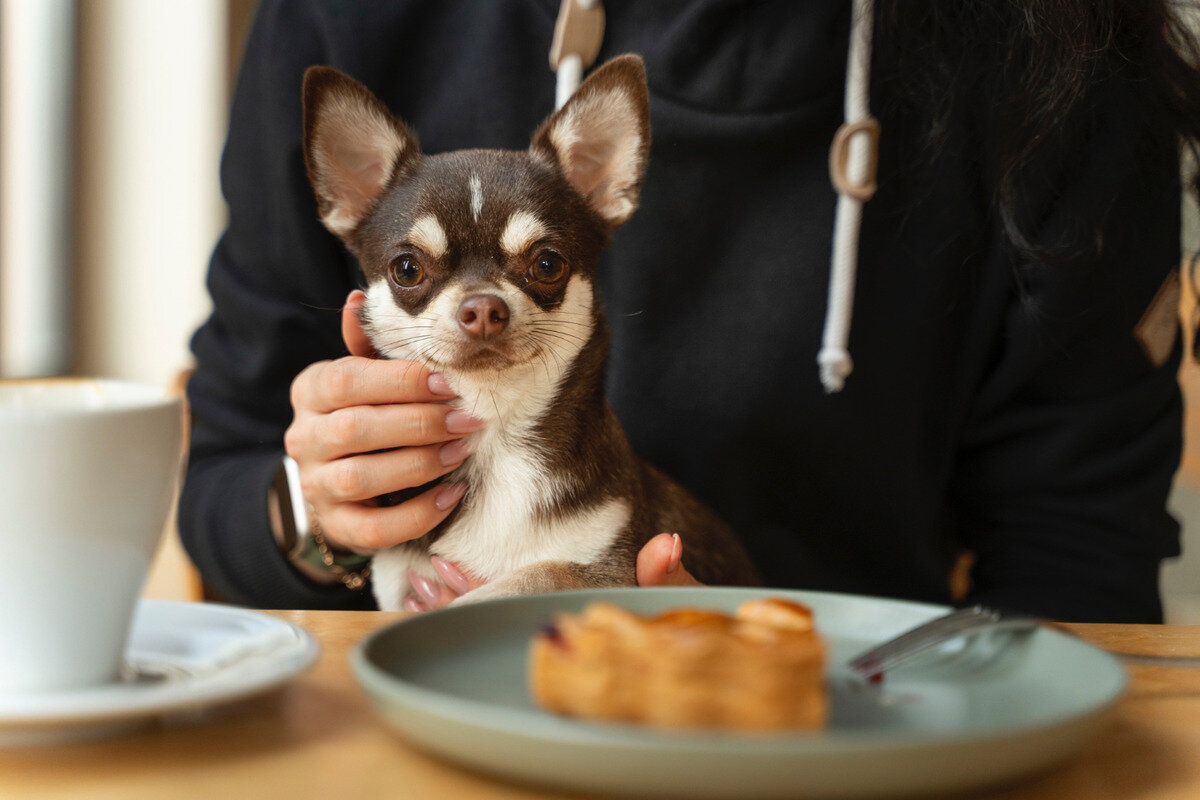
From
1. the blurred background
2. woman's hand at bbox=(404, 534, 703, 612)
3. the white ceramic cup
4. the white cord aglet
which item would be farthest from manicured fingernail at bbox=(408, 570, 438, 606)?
the blurred background

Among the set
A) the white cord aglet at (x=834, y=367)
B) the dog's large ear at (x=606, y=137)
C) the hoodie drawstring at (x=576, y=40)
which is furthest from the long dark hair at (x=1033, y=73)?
the dog's large ear at (x=606, y=137)

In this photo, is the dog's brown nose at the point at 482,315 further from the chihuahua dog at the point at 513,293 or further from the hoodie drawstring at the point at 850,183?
the hoodie drawstring at the point at 850,183

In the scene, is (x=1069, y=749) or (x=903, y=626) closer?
(x=1069, y=749)

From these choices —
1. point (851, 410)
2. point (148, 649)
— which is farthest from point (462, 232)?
point (851, 410)

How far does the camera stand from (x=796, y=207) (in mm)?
1437

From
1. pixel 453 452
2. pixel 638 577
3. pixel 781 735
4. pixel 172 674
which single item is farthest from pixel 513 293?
pixel 781 735

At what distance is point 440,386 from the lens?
1000 mm

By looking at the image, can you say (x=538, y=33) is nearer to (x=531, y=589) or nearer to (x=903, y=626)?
(x=531, y=589)

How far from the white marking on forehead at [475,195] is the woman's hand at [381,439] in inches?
6.0

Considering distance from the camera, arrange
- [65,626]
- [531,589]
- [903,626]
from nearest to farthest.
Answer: [65,626]
[903,626]
[531,589]

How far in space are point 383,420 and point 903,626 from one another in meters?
0.55

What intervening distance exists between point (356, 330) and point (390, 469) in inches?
5.8

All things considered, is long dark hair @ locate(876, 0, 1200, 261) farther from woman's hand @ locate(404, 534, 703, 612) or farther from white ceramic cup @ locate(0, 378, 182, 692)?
white ceramic cup @ locate(0, 378, 182, 692)

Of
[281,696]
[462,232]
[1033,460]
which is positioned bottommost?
Result: [1033,460]
